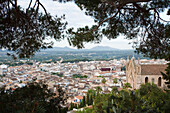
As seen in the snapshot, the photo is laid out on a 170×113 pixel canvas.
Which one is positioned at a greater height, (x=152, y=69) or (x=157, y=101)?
(x=157, y=101)

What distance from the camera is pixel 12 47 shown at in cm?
298

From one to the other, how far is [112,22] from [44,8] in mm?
2174

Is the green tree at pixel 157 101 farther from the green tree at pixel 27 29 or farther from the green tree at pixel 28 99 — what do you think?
the green tree at pixel 27 29

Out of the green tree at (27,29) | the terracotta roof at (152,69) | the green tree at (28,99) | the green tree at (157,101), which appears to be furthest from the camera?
the terracotta roof at (152,69)

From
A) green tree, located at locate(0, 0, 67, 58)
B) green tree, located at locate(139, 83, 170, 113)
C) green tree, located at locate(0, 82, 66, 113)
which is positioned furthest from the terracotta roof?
green tree, located at locate(0, 82, 66, 113)

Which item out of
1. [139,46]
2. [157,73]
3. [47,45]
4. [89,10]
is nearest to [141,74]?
[157,73]

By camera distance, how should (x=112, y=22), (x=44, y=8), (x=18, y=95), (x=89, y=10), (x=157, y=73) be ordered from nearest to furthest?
(x=18, y=95), (x=44, y=8), (x=89, y=10), (x=112, y=22), (x=157, y=73)

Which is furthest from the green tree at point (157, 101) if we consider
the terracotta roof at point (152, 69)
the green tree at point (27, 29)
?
the terracotta roof at point (152, 69)

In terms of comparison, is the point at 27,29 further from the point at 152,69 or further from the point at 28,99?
the point at 152,69

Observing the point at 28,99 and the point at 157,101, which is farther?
the point at 157,101

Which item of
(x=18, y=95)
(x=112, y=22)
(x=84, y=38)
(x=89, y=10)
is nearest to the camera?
(x=18, y=95)

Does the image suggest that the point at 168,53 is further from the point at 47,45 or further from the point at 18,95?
the point at 18,95

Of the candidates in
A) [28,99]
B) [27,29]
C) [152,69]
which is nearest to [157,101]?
[28,99]

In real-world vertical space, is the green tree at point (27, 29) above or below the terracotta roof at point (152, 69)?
above
